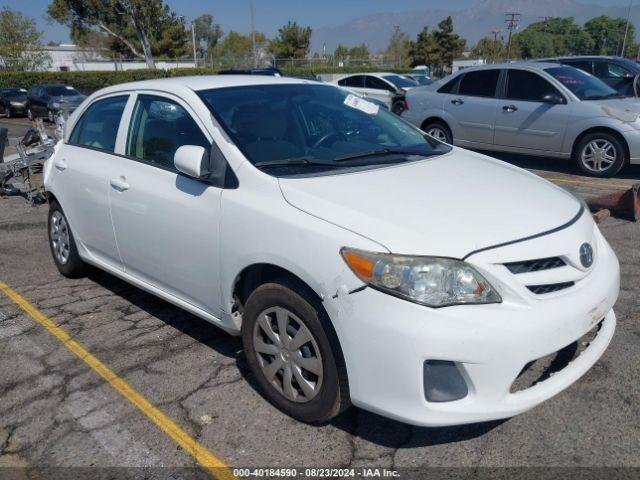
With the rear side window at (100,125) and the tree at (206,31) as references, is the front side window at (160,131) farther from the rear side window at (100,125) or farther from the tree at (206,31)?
the tree at (206,31)

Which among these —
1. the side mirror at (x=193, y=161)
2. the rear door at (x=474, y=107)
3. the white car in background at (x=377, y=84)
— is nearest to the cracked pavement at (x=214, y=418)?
the side mirror at (x=193, y=161)

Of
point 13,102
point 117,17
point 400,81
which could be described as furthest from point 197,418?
point 117,17

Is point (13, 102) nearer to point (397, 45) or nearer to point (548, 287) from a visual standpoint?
point (548, 287)

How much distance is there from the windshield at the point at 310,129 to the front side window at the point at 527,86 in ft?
18.0

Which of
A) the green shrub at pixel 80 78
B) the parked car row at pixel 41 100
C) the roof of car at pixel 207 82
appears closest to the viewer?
the roof of car at pixel 207 82

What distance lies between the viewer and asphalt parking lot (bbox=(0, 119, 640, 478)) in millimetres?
2688

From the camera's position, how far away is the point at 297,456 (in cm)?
271

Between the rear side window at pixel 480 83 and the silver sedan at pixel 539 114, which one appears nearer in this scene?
the silver sedan at pixel 539 114

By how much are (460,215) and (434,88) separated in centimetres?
806

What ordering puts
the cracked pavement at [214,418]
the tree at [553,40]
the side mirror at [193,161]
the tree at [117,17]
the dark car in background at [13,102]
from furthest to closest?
1. the tree at [553,40]
2. the tree at [117,17]
3. the dark car in background at [13,102]
4. the side mirror at [193,161]
5. the cracked pavement at [214,418]

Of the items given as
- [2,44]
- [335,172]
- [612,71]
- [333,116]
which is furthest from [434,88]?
[2,44]

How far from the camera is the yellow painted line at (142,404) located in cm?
268

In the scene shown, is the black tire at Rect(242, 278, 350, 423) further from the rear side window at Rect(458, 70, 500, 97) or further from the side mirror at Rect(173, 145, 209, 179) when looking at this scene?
the rear side window at Rect(458, 70, 500, 97)

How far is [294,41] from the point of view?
185ft
